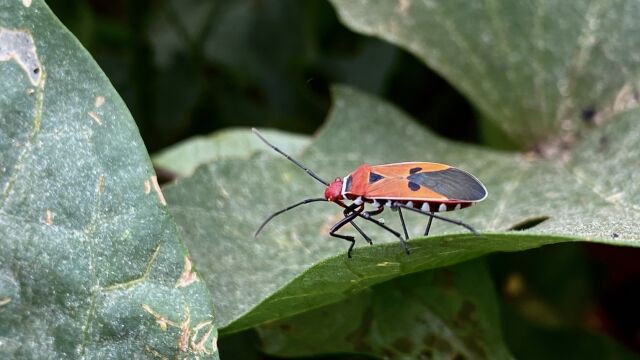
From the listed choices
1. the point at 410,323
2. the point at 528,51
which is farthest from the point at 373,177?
the point at 528,51

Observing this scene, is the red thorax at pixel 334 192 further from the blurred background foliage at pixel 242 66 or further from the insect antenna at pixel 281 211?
the blurred background foliage at pixel 242 66

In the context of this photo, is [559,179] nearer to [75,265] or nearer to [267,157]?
[267,157]

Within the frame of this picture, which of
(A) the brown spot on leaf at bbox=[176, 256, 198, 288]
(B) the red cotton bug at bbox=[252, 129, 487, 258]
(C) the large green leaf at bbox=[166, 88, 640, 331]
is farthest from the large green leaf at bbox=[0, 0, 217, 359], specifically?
(B) the red cotton bug at bbox=[252, 129, 487, 258]

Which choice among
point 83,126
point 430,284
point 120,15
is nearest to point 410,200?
point 430,284

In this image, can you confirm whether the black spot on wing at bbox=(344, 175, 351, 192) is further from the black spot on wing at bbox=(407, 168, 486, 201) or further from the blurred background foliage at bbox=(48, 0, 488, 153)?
the blurred background foliage at bbox=(48, 0, 488, 153)

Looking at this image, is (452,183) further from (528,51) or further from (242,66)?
(242,66)
